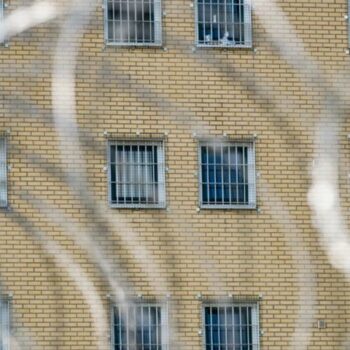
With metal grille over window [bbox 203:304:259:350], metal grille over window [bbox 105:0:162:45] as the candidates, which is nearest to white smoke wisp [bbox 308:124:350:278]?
metal grille over window [bbox 203:304:259:350]

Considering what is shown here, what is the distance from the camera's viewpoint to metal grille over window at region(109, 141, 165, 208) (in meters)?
28.2

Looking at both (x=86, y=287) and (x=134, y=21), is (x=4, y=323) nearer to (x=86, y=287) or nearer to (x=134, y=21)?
(x=86, y=287)

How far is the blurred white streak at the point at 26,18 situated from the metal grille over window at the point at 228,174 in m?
3.30

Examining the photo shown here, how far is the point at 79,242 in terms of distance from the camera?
90.9 feet

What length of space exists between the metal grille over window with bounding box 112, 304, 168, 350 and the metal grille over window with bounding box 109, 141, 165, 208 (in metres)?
1.73

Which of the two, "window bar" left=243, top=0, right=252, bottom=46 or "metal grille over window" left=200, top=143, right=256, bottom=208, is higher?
"window bar" left=243, top=0, right=252, bottom=46

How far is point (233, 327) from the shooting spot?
28312mm

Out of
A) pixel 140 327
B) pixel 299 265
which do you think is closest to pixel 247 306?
pixel 299 265

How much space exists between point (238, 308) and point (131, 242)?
6.82 feet

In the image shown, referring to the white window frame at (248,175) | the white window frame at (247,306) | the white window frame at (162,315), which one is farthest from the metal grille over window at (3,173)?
the white window frame at (247,306)

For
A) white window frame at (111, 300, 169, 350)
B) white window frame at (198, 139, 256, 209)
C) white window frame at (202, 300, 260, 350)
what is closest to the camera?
white window frame at (111, 300, 169, 350)

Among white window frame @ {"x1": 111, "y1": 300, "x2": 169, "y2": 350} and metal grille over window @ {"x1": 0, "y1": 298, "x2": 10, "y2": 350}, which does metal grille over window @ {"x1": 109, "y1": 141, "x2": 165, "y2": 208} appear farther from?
metal grille over window @ {"x1": 0, "y1": 298, "x2": 10, "y2": 350}

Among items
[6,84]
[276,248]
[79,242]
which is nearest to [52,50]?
[6,84]

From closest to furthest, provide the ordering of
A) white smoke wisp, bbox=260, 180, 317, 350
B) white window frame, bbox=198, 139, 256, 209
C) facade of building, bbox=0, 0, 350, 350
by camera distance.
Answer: facade of building, bbox=0, 0, 350, 350 → white smoke wisp, bbox=260, 180, 317, 350 → white window frame, bbox=198, 139, 256, 209
